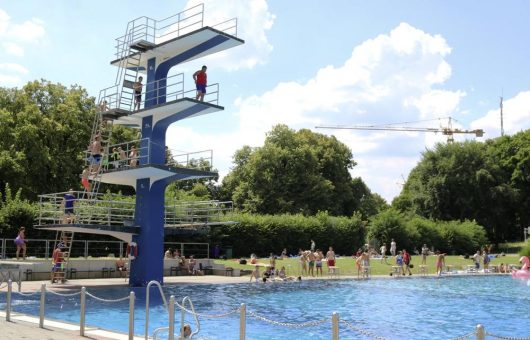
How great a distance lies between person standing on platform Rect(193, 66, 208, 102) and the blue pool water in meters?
8.68

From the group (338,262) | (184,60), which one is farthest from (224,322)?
(338,262)

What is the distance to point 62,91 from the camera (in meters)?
56.5

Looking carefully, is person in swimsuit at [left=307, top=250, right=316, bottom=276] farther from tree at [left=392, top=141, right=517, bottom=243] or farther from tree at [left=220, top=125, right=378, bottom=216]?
tree at [left=392, top=141, right=517, bottom=243]

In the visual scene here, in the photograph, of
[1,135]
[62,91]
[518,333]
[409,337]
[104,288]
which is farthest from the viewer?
[62,91]

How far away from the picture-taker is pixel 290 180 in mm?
73188

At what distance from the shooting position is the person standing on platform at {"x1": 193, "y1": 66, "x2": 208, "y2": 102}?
2656 centimetres

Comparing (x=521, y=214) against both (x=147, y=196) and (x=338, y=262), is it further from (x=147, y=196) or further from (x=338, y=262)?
(x=147, y=196)

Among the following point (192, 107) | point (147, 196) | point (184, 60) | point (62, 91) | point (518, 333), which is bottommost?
point (518, 333)

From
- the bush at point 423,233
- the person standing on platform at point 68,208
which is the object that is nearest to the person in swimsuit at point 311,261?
the person standing on platform at point 68,208

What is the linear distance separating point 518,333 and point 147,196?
16.6m

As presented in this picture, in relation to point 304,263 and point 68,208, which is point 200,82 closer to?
point 68,208

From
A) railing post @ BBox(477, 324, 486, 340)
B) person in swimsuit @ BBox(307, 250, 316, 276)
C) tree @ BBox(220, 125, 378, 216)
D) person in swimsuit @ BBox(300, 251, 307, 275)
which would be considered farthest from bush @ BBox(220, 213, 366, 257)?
railing post @ BBox(477, 324, 486, 340)

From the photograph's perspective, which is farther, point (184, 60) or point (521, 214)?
point (521, 214)

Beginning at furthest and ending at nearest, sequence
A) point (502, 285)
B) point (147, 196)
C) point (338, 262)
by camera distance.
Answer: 1. point (338, 262)
2. point (502, 285)
3. point (147, 196)
